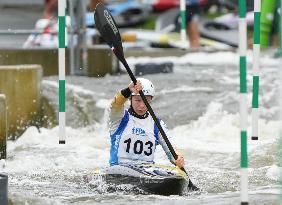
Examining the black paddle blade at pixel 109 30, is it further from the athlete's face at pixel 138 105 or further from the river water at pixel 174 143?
the river water at pixel 174 143

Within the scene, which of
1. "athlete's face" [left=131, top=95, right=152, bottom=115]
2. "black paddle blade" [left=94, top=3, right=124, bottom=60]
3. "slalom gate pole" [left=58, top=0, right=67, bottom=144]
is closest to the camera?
"athlete's face" [left=131, top=95, right=152, bottom=115]

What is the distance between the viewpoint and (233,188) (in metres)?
9.24

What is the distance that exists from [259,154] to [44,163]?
215cm

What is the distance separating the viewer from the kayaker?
9.20 metres

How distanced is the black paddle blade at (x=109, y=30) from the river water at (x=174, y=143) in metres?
1.21

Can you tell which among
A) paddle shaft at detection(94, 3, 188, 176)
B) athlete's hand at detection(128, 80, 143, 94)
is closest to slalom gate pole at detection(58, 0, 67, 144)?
paddle shaft at detection(94, 3, 188, 176)

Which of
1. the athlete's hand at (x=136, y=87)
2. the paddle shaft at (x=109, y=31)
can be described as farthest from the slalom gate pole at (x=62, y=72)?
the athlete's hand at (x=136, y=87)

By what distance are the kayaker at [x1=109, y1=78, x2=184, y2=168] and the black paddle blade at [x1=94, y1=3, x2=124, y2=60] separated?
37 cm

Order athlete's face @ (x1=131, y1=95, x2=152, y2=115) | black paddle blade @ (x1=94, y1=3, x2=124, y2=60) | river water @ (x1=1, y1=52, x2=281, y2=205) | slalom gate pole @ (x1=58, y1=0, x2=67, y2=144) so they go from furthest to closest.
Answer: slalom gate pole @ (x1=58, y1=0, x2=67, y2=144) → black paddle blade @ (x1=94, y1=3, x2=124, y2=60) → athlete's face @ (x1=131, y1=95, x2=152, y2=115) → river water @ (x1=1, y1=52, x2=281, y2=205)

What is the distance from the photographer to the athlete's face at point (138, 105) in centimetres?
912

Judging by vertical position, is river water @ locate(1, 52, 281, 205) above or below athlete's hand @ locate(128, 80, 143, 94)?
below

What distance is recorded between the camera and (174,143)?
11.8 meters

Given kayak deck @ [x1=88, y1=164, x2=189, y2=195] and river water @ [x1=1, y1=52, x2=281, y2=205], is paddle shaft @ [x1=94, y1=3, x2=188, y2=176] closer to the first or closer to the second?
kayak deck @ [x1=88, y1=164, x2=189, y2=195]

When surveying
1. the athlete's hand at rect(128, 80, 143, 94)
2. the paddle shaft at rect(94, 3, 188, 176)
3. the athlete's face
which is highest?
the paddle shaft at rect(94, 3, 188, 176)
